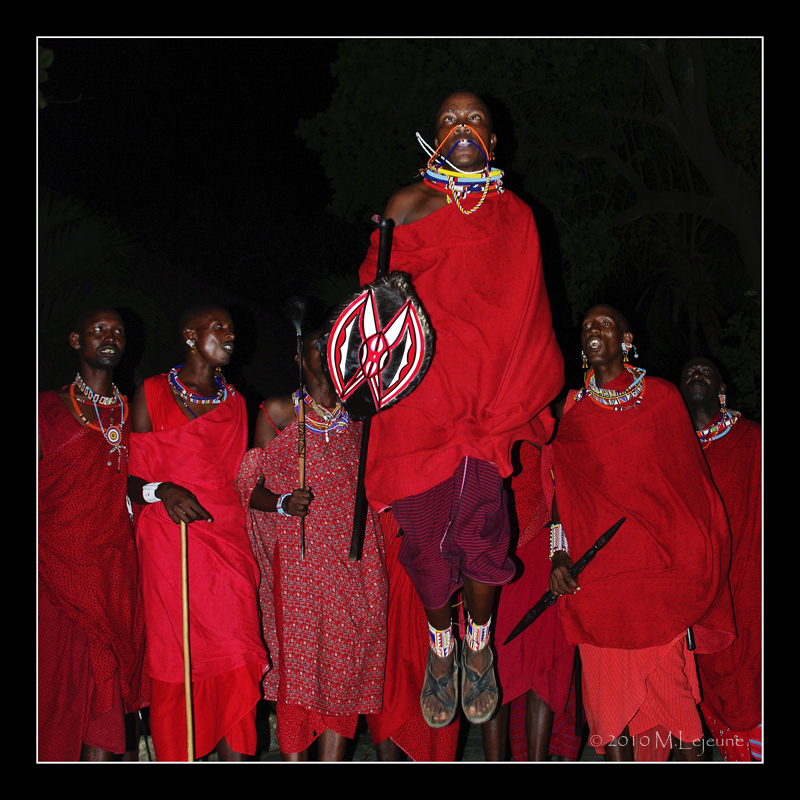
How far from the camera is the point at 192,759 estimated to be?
4.42m

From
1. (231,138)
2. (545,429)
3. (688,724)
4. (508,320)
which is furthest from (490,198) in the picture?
(231,138)

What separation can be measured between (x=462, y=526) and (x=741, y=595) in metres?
2.44

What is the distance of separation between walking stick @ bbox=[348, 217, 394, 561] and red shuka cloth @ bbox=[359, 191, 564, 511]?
0.05 meters

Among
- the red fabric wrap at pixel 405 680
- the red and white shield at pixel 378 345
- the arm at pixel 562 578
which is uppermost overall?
the red and white shield at pixel 378 345

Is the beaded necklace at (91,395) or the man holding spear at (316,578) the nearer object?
the man holding spear at (316,578)

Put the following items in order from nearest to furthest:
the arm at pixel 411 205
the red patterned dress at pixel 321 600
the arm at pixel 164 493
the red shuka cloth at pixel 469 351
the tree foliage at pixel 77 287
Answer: the red shuka cloth at pixel 469 351 < the arm at pixel 411 205 < the arm at pixel 164 493 < the red patterned dress at pixel 321 600 < the tree foliage at pixel 77 287

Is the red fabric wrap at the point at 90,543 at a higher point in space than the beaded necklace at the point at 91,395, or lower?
lower

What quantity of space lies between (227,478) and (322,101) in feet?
24.3

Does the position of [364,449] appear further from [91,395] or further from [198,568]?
[91,395]

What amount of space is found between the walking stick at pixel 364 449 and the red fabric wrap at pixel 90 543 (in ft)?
5.24

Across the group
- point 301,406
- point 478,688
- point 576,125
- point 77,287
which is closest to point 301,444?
point 301,406

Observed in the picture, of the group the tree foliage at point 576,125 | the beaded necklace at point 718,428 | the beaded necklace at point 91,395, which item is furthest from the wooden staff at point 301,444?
the tree foliage at point 576,125

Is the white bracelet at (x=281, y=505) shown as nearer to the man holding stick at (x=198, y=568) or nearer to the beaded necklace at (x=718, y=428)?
the man holding stick at (x=198, y=568)

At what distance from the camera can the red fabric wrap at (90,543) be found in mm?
4645
